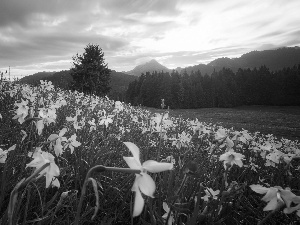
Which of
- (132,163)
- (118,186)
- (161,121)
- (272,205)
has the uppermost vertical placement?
(132,163)

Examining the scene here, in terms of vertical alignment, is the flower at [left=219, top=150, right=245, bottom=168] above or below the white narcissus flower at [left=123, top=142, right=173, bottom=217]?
below

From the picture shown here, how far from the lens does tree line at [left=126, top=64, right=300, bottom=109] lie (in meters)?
71.2

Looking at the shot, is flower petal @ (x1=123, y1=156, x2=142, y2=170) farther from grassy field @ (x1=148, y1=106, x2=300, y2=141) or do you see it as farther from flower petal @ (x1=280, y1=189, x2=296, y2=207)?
grassy field @ (x1=148, y1=106, x2=300, y2=141)

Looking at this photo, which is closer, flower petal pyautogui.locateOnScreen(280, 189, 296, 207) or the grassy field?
flower petal pyautogui.locateOnScreen(280, 189, 296, 207)

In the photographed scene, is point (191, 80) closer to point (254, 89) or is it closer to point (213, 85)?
point (213, 85)

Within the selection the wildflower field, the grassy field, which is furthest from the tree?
the wildflower field

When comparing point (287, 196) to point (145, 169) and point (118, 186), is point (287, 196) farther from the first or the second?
point (118, 186)

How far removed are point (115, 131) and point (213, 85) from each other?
→ 251ft

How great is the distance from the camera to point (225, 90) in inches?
2926

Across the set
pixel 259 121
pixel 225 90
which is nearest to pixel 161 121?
pixel 259 121

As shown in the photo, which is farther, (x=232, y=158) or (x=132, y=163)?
(x=232, y=158)

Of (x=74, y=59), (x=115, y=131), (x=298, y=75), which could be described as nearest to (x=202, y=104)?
(x=298, y=75)

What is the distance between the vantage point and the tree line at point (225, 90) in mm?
71188

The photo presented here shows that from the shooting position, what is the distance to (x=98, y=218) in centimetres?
225
